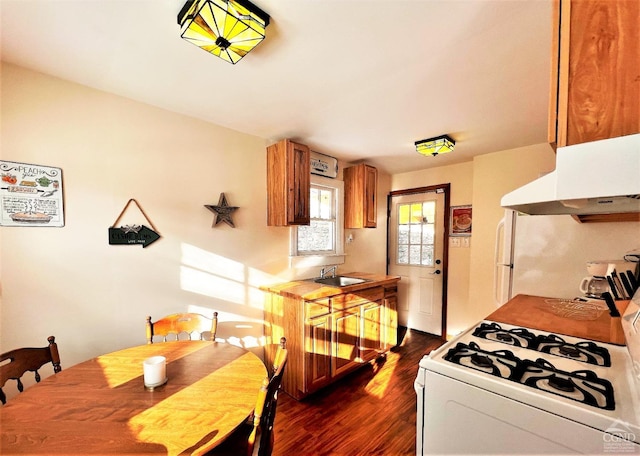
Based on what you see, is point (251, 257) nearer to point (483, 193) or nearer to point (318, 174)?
point (318, 174)

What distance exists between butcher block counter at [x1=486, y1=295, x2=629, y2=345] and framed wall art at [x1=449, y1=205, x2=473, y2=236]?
1461mm

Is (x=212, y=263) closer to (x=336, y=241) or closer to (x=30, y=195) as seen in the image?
(x=30, y=195)

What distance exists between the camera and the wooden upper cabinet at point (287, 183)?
2467 millimetres

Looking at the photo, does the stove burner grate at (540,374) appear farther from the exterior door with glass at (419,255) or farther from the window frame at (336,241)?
the exterior door with glass at (419,255)

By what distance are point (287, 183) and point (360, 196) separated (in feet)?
3.90

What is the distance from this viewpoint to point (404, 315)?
3.99 m

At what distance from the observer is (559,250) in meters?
2.12

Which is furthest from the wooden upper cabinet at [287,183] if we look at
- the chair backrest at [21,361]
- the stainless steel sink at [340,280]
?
the chair backrest at [21,361]

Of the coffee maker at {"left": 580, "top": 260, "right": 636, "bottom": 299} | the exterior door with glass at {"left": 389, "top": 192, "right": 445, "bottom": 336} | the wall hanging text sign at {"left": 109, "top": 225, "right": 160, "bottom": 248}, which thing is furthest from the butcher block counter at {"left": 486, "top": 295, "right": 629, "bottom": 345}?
the wall hanging text sign at {"left": 109, "top": 225, "right": 160, "bottom": 248}

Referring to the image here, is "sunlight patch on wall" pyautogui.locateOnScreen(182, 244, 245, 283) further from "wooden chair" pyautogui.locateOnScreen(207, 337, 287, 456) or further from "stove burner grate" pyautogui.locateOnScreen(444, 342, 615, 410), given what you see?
"stove burner grate" pyautogui.locateOnScreen(444, 342, 615, 410)

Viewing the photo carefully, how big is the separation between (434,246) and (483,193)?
37.0 inches

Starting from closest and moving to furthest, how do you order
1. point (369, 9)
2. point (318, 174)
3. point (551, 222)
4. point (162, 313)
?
point (369, 9), point (162, 313), point (551, 222), point (318, 174)

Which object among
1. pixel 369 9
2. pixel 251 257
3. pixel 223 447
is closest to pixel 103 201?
Answer: pixel 251 257

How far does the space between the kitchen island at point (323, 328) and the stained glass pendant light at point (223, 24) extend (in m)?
1.76
